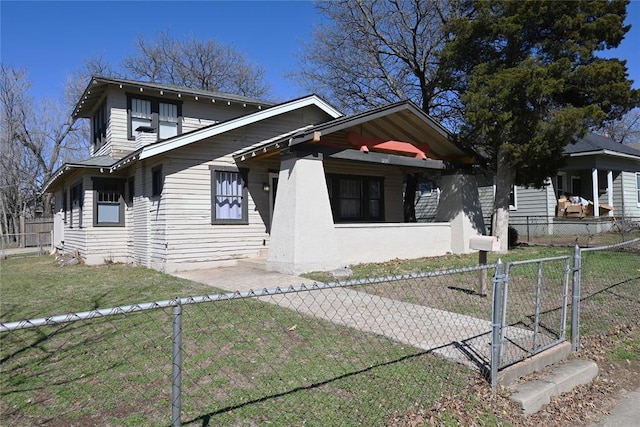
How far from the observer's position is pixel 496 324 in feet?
13.1

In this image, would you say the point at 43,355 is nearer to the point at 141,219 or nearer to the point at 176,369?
the point at 176,369

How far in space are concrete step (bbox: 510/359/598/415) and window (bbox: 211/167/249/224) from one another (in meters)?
9.91

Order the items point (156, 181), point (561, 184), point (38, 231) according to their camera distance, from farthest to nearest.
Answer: point (38, 231) → point (561, 184) → point (156, 181)

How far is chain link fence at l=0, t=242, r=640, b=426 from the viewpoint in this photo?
3.52m

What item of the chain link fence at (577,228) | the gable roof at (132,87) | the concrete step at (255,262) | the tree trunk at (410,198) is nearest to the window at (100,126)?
the gable roof at (132,87)

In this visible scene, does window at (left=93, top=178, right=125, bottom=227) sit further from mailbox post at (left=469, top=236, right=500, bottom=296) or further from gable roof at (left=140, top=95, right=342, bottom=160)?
mailbox post at (left=469, top=236, right=500, bottom=296)

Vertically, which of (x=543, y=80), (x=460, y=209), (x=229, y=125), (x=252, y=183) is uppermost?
(x=543, y=80)

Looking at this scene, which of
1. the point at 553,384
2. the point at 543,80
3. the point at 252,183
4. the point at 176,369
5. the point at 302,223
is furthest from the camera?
the point at 252,183

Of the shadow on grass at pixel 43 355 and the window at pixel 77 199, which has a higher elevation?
the window at pixel 77 199

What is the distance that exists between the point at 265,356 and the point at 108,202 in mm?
11933

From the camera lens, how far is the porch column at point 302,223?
35.3 ft

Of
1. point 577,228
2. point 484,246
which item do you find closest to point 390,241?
point 484,246

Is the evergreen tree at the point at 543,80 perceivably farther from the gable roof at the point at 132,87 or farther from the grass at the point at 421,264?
the gable roof at the point at 132,87

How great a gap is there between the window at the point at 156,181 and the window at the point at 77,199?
3424mm
